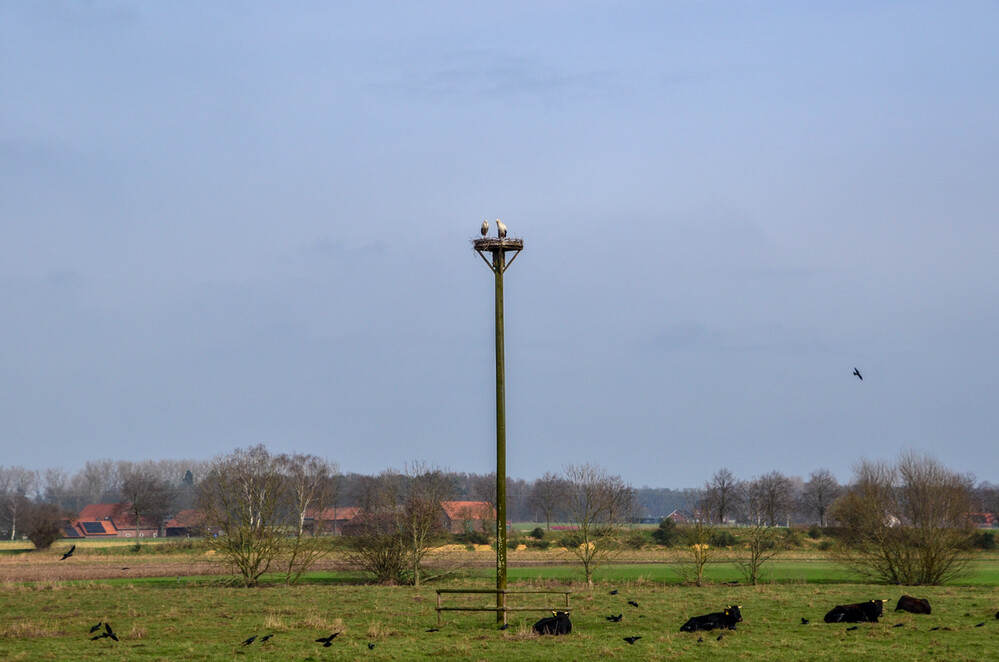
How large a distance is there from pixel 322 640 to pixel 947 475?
3573 centimetres

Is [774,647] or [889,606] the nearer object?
[774,647]

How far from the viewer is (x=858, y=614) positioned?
25.2 m

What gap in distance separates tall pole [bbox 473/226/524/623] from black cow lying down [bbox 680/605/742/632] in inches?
196

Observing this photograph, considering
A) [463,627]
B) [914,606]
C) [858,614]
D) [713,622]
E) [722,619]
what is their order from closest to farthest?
[713,622] < [722,619] < [463,627] < [858,614] < [914,606]

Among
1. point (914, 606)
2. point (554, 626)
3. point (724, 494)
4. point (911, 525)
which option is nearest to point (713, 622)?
point (554, 626)

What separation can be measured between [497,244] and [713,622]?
1163cm

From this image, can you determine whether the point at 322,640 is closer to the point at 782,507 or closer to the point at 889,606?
the point at 889,606

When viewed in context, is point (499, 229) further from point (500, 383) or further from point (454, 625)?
point (454, 625)

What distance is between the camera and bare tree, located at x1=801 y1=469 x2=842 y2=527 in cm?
11538

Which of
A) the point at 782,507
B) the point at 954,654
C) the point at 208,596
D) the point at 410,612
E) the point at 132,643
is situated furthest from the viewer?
the point at 782,507

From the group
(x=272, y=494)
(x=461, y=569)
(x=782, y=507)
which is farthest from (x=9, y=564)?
(x=782, y=507)

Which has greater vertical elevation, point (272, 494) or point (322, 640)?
point (272, 494)

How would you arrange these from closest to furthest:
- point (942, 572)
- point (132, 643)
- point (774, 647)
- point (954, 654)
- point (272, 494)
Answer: point (954, 654), point (774, 647), point (132, 643), point (942, 572), point (272, 494)

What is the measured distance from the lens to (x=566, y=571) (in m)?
59.5
